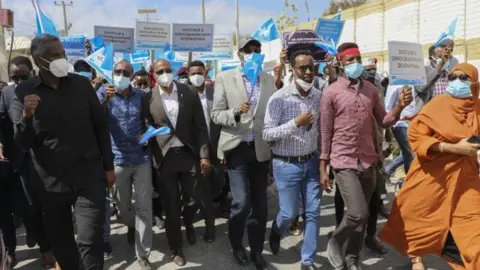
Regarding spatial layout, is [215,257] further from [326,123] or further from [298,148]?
[326,123]

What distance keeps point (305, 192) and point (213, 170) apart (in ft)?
5.62

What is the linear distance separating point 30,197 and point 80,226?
5.22 feet

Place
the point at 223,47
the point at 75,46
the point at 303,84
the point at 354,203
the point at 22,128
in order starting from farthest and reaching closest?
the point at 223,47, the point at 75,46, the point at 303,84, the point at 354,203, the point at 22,128

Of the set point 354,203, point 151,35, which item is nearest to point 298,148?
point 354,203

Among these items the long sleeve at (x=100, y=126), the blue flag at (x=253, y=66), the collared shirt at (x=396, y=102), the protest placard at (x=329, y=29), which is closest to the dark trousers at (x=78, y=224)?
the long sleeve at (x=100, y=126)

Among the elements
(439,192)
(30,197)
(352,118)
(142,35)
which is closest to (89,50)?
(142,35)

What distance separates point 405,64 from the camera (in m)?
3.61

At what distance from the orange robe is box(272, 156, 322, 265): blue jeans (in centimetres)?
80

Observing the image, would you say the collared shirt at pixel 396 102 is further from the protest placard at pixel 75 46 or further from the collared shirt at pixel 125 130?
the protest placard at pixel 75 46

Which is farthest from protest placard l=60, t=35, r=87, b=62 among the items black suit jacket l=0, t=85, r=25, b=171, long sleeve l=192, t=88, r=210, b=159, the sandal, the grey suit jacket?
the sandal

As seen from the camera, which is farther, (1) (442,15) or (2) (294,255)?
(1) (442,15)

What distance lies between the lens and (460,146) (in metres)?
3.27

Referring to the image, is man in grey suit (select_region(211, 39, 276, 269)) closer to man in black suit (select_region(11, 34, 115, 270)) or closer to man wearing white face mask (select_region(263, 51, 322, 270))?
man wearing white face mask (select_region(263, 51, 322, 270))

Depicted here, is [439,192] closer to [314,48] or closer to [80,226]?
[314,48]
